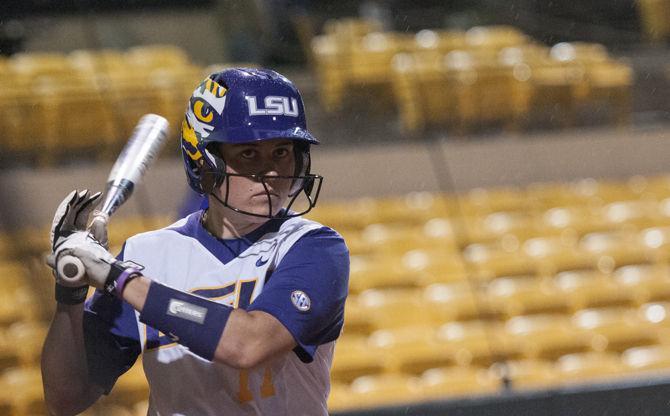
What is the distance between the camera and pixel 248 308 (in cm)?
171

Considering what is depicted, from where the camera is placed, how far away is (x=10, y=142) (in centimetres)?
585

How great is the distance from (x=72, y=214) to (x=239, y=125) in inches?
12.4

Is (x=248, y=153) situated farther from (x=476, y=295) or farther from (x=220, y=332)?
(x=476, y=295)

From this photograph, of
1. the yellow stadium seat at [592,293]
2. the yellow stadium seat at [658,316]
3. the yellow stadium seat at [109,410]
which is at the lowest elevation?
the yellow stadium seat at [658,316]

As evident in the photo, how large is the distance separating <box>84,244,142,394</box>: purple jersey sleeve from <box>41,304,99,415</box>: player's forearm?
2 cm

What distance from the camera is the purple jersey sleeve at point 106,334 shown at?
1850 millimetres

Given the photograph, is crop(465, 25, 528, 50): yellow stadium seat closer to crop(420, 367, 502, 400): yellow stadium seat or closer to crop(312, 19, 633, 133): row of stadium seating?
crop(312, 19, 633, 133): row of stadium seating

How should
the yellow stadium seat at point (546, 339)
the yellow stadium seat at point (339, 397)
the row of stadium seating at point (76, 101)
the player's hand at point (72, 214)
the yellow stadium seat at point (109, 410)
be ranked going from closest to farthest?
the player's hand at point (72, 214), the yellow stadium seat at point (109, 410), the yellow stadium seat at point (339, 397), the yellow stadium seat at point (546, 339), the row of stadium seating at point (76, 101)

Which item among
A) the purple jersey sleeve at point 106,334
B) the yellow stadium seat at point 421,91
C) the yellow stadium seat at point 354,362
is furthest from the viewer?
the yellow stadium seat at point 421,91

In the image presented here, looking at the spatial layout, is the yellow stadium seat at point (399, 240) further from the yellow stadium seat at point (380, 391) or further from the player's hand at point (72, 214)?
the player's hand at point (72, 214)

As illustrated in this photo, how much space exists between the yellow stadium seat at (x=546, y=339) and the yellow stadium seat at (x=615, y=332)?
80mm

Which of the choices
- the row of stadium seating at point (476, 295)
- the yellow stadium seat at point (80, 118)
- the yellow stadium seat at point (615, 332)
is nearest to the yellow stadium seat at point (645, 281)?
the row of stadium seating at point (476, 295)

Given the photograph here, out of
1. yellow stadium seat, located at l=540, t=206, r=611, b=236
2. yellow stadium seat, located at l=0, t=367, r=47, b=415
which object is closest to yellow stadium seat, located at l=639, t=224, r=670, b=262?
yellow stadium seat, located at l=540, t=206, r=611, b=236

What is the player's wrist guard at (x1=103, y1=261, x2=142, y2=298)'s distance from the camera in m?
1.59
